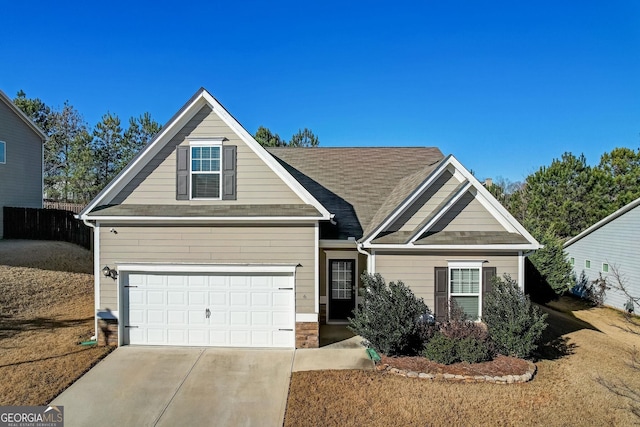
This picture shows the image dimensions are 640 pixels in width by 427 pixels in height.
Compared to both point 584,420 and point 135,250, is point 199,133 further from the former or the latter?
point 584,420

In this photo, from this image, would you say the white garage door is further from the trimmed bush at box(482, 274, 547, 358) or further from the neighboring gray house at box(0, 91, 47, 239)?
the neighboring gray house at box(0, 91, 47, 239)

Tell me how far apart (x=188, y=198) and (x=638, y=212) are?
2113 centimetres

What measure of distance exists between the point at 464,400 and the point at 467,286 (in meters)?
3.70

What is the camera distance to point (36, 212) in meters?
19.5

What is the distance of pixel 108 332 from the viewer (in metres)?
10.0

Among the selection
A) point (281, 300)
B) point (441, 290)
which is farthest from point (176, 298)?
point (441, 290)

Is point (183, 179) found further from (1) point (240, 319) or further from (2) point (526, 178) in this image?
(2) point (526, 178)

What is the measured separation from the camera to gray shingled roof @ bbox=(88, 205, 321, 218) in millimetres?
9875

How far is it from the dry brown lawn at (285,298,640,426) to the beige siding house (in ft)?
7.55

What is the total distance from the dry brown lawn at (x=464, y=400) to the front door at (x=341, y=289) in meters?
3.95

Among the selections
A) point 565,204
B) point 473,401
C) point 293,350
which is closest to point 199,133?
point 293,350

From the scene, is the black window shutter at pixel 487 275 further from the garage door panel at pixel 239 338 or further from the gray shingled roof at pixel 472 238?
the garage door panel at pixel 239 338

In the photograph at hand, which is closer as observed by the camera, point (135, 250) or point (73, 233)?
point (135, 250)

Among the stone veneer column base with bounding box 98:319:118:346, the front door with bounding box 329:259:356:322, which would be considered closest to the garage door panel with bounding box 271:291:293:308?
the front door with bounding box 329:259:356:322
